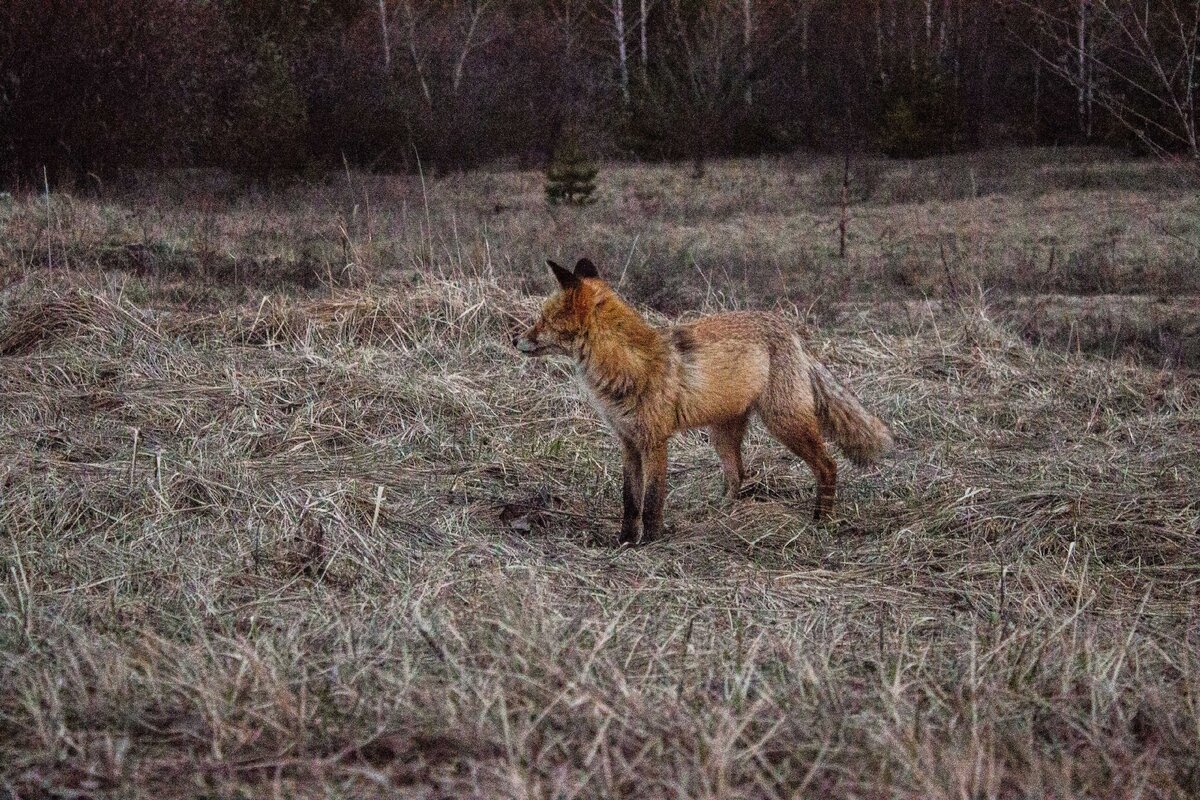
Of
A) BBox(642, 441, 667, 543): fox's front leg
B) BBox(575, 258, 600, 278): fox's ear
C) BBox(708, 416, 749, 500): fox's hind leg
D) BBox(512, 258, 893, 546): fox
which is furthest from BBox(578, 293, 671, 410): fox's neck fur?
BBox(708, 416, 749, 500): fox's hind leg

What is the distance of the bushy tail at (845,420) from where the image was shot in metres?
5.99

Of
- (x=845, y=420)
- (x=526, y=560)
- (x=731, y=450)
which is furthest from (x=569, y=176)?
(x=526, y=560)

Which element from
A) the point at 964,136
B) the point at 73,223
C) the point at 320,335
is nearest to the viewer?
the point at 320,335

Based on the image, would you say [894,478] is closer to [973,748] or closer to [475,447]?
[475,447]

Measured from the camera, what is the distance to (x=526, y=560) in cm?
489

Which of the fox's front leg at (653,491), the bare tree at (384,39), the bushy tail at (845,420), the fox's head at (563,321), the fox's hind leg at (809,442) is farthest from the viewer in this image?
the bare tree at (384,39)

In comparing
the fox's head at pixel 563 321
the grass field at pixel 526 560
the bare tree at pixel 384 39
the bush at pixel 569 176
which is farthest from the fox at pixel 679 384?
the bare tree at pixel 384 39

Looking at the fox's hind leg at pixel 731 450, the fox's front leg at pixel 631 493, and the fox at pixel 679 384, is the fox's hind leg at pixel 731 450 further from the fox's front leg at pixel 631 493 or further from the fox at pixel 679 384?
the fox's front leg at pixel 631 493

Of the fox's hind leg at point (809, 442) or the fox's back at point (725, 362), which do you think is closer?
the fox's back at point (725, 362)

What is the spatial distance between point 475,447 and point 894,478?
2353mm

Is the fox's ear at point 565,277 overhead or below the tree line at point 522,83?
below

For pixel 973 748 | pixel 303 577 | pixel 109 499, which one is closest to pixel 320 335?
pixel 109 499

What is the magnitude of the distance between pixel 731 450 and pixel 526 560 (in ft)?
5.28

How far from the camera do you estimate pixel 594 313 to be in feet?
17.9
